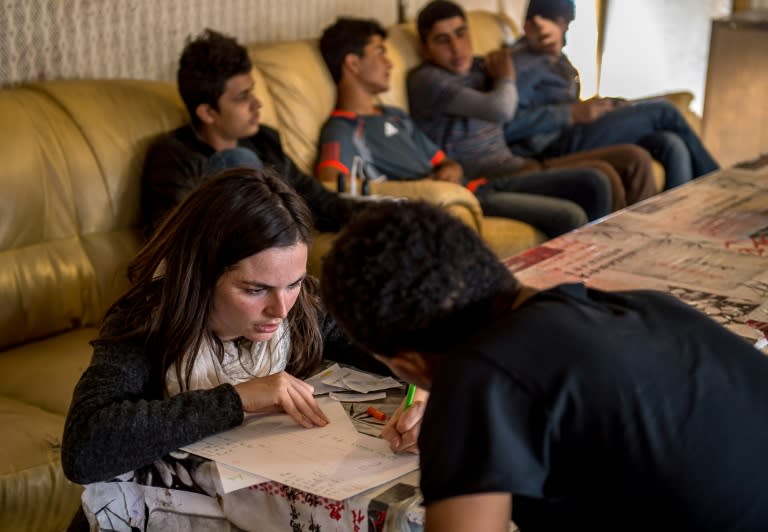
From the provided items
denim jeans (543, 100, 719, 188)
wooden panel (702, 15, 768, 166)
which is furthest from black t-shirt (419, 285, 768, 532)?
wooden panel (702, 15, 768, 166)

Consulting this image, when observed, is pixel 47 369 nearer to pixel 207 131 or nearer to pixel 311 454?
pixel 207 131

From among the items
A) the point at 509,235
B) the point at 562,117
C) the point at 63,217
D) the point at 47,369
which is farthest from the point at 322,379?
the point at 562,117

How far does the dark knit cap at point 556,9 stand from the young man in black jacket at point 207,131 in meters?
1.79

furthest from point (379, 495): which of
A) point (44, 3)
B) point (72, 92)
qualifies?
point (44, 3)

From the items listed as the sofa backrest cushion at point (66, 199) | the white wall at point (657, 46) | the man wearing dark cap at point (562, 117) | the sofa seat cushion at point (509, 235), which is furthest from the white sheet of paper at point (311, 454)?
the white wall at point (657, 46)

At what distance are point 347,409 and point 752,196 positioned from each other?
5.83 feet

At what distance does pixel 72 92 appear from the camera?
9.59 feet

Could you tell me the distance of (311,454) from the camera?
1466 mm

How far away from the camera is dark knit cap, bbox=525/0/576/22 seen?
448cm

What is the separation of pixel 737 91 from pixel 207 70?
3.40 m

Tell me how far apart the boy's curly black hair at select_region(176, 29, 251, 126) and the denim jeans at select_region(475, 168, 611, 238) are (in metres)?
1.21

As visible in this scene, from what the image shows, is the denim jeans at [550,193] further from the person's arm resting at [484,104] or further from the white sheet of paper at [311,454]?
the white sheet of paper at [311,454]

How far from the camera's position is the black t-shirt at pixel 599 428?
979 mm

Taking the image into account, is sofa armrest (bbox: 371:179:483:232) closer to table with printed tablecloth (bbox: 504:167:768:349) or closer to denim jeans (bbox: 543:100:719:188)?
table with printed tablecloth (bbox: 504:167:768:349)
